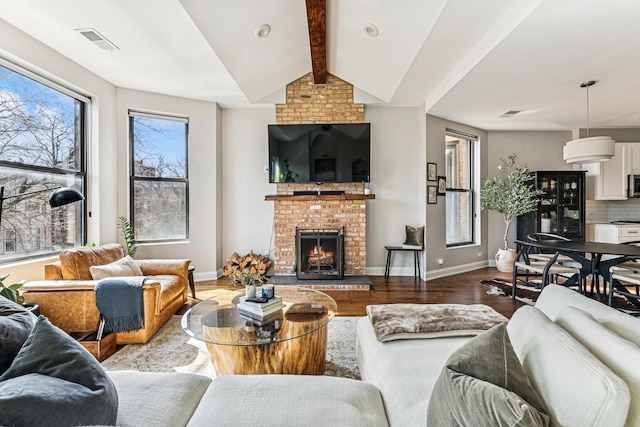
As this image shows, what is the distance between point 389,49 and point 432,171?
6.93ft

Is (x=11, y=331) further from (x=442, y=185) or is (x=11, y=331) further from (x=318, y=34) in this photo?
(x=442, y=185)

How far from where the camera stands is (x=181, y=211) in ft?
15.0

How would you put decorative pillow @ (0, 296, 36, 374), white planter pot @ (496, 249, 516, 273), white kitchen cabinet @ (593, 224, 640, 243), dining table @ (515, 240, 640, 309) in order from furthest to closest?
1. white planter pot @ (496, 249, 516, 273)
2. white kitchen cabinet @ (593, 224, 640, 243)
3. dining table @ (515, 240, 640, 309)
4. decorative pillow @ (0, 296, 36, 374)

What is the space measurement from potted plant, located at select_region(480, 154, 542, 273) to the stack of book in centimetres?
451

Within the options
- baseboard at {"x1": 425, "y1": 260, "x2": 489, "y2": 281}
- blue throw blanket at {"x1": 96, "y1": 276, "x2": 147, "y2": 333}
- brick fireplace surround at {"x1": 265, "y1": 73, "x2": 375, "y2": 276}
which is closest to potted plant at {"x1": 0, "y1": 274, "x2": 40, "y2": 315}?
blue throw blanket at {"x1": 96, "y1": 276, "x2": 147, "y2": 333}

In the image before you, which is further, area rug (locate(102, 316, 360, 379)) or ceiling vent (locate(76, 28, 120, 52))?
ceiling vent (locate(76, 28, 120, 52))

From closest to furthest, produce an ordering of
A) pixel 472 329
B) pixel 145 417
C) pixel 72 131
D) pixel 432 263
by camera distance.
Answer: pixel 145 417 → pixel 472 329 → pixel 72 131 → pixel 432 263

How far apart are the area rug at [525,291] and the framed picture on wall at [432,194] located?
56.6 inches

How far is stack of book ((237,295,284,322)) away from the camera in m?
2.08

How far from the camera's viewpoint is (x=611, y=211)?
18.5 feet

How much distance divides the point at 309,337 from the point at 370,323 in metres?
0.40

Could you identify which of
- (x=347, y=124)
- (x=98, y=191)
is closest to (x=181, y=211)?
(x=98, y=191)

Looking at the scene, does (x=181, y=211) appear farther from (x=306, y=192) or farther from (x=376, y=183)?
(x=376, y=183)

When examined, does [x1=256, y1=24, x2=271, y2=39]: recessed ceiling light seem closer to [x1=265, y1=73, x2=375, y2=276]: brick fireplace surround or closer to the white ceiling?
the white ceiling
